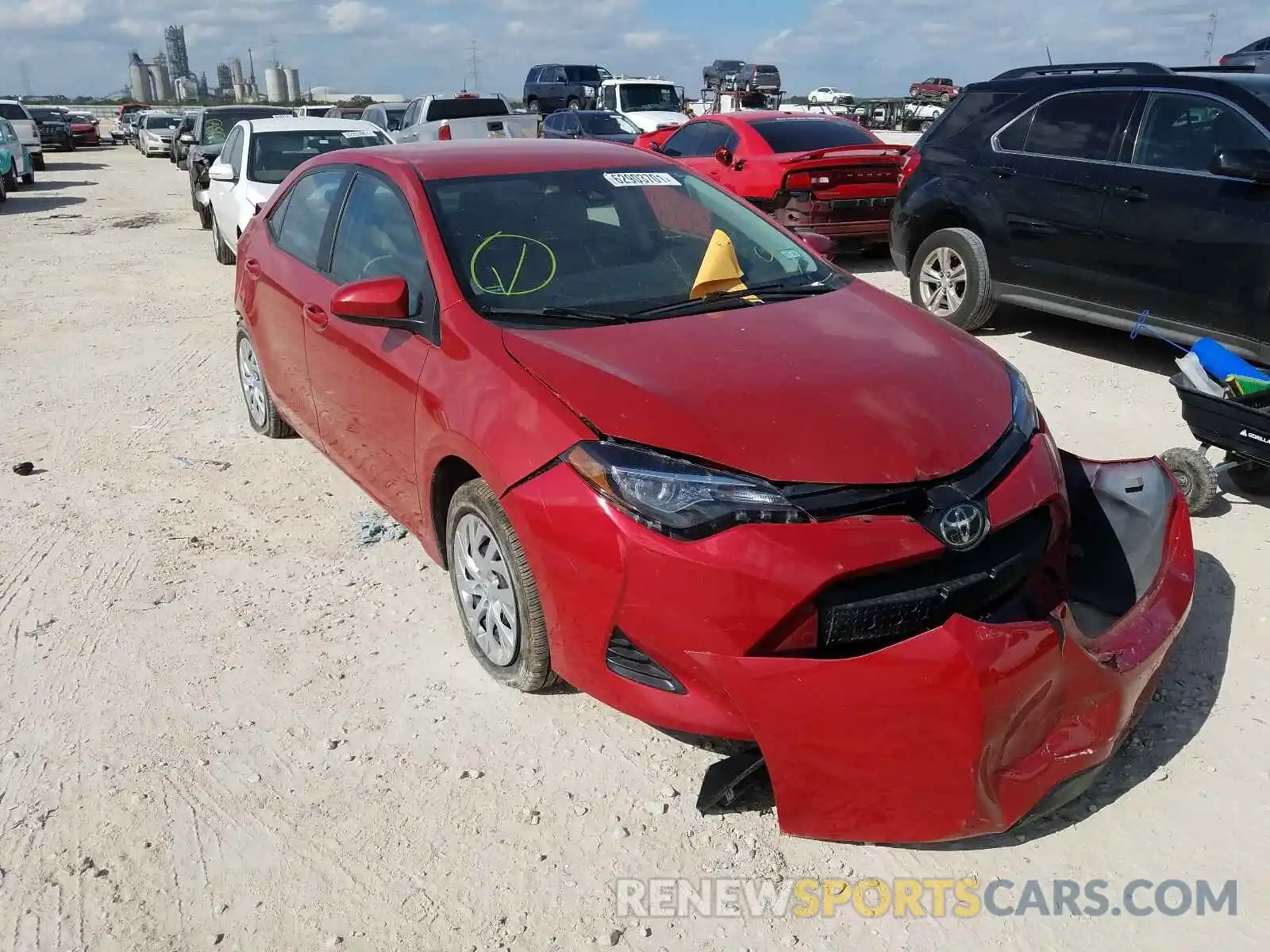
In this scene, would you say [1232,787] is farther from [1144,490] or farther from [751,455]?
[751,455]

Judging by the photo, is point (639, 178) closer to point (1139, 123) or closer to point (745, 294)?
point (745, 294)

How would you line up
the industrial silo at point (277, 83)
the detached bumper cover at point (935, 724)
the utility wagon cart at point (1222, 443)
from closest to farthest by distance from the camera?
the detached bumper cover at point (935, 724) → the utility wagon cart at point (1222, 443) → the industrial silo at point (277, 83)

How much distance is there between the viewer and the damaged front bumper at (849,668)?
7.55ft

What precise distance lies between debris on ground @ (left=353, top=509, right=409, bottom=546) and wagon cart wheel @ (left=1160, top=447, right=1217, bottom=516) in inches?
133

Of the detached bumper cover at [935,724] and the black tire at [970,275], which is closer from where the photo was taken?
the detached bumper cover at [935,724]

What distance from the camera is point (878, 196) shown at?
9.92 meters

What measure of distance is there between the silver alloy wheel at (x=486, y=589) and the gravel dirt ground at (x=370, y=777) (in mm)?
189

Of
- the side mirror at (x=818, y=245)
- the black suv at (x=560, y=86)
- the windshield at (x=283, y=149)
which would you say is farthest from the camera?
the black suv at (x=560, y=86)

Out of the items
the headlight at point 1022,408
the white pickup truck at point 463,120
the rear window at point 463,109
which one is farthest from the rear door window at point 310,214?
the rear window at point 463,109

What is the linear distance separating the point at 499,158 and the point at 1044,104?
186 inches

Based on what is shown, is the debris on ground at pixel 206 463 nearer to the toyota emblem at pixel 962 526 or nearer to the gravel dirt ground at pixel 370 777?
the gravel dirt ground at pixel 370 777

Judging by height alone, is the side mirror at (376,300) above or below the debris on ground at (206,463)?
above

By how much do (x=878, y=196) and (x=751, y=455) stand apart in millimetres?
8154

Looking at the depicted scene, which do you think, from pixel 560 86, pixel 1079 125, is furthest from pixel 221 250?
pixel 560 86
